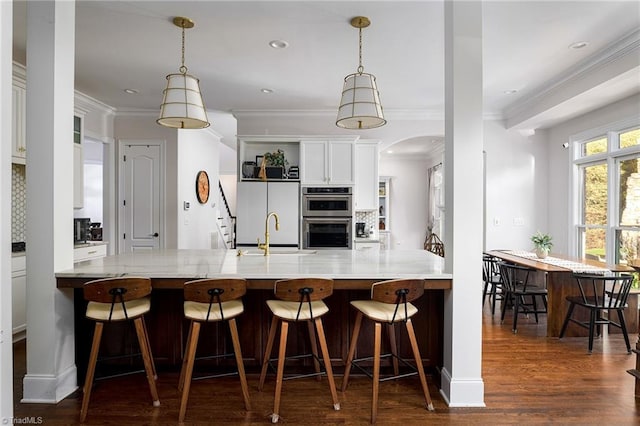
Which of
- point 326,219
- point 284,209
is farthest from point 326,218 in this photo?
point 284,209

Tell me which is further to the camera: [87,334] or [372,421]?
[87,334]

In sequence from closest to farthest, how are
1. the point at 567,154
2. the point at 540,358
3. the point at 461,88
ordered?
the point at 461,88 < the point at 540,358 < the point at 567,154

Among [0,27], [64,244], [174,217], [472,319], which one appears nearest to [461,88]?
[472,319]

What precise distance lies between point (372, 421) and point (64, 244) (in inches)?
92.1

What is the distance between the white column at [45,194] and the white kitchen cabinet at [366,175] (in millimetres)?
3763

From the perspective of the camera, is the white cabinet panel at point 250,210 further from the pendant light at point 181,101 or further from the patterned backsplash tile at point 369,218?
the pendant light at point 181,101

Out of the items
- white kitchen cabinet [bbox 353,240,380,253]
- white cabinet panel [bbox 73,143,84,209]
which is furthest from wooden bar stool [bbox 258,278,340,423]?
white cabinet panel [bbox 73,143,84,209]

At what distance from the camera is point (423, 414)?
91.6 inches

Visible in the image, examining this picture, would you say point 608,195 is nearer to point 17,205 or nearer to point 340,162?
point 340,162

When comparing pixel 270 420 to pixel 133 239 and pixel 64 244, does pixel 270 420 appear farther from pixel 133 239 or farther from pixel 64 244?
pixel 133 239

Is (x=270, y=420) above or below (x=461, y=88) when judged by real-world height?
below

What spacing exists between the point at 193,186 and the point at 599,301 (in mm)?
5698

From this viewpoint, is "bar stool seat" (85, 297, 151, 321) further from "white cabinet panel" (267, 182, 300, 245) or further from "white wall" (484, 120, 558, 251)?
"white wall" (484, 120, 558, 251)

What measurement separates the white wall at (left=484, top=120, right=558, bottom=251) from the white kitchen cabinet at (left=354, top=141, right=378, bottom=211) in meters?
1.78
